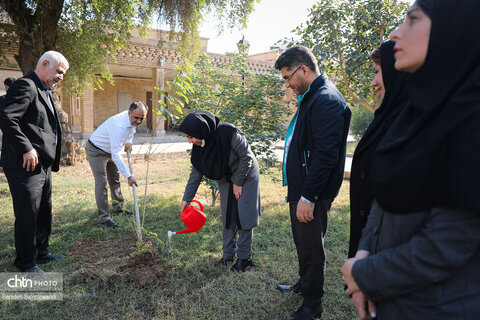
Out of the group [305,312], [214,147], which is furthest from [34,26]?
[305,312]

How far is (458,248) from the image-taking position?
0.91 meters

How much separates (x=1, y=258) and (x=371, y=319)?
12.4 feet

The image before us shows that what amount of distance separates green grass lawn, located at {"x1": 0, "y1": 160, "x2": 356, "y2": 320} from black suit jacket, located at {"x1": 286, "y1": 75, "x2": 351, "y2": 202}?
40.7 inches

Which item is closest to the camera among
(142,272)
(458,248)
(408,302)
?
(458,248)

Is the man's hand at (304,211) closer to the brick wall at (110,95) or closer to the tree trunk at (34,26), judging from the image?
the tree trunk at (34,26)

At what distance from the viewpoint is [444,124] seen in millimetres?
885

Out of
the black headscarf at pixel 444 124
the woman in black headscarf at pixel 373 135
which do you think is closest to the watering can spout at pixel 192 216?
the woman in black headscarf at pixel 373 135

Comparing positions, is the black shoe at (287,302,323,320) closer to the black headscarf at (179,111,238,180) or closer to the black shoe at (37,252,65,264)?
the black headscarf at (179,111,238,180)

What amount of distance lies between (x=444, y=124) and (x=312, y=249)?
1.68 meters

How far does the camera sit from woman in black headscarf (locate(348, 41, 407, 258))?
1.39 meters

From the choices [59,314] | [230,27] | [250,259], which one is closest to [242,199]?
[250,259]

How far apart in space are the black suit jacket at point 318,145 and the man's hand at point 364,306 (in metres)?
1.08

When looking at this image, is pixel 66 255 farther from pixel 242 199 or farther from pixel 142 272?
pixel 242 199

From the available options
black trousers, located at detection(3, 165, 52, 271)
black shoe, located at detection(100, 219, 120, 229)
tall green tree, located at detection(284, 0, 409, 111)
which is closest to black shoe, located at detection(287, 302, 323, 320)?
black trousers, located at detection(3, 165, 52, 271)
